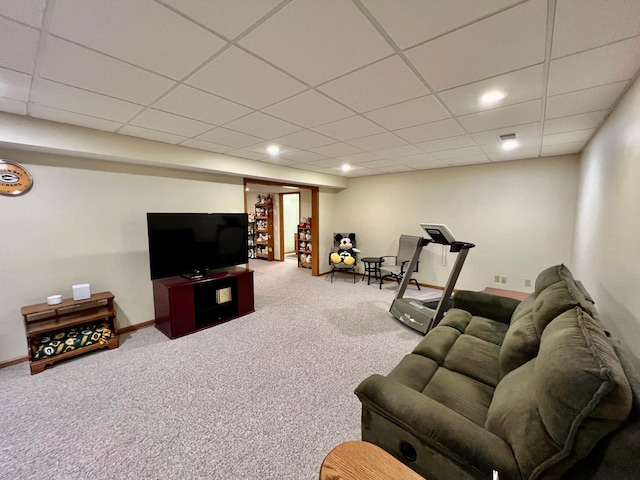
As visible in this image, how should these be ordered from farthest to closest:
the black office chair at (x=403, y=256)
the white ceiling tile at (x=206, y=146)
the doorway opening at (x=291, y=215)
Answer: the doorway opening at (x=291, y=215), the black office chair at (x=403, y=256), the white ceiling tile at (x=206, y=146)

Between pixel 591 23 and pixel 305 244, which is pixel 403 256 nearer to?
pixel 305 244

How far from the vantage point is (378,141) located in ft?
10.4

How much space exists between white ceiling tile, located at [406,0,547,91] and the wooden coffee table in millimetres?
1765

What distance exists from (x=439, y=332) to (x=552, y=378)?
4.43 feet

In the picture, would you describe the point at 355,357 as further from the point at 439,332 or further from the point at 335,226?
the point at 335,226

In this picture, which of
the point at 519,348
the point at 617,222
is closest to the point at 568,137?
the point at 617,222

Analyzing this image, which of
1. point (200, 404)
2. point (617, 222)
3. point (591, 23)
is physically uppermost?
point (591, 23)

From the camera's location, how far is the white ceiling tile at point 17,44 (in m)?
1.21

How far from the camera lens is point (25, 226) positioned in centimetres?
267

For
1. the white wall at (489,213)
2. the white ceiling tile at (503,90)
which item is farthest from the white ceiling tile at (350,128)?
the white wall at (489,213)

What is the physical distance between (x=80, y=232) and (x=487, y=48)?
4.03 metres

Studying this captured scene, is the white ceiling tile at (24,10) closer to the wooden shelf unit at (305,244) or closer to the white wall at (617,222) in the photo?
the white wall at (617,222)

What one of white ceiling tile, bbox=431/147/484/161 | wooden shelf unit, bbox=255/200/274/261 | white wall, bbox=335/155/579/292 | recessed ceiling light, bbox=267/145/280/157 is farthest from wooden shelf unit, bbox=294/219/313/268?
white ceiling tile, bbox=431/147/484/161

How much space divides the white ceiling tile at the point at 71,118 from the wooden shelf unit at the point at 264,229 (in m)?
5.63
